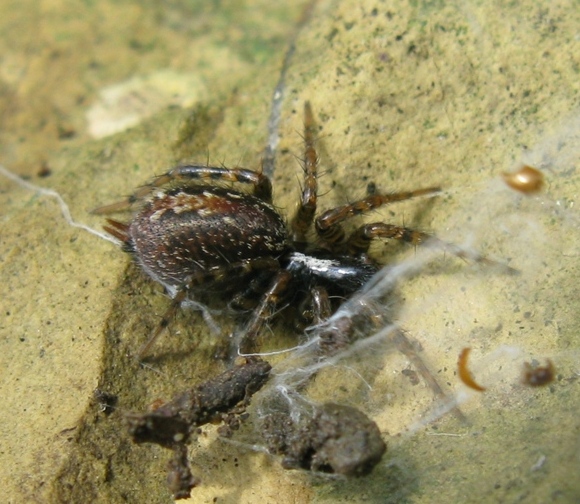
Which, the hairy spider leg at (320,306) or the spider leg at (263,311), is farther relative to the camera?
the hairy spider leg at (320,306)

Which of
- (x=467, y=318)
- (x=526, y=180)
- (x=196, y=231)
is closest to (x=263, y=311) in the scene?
(x=196, y=231)

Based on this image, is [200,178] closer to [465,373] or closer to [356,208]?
[356,208]

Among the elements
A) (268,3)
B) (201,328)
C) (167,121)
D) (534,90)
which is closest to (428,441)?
(201,328)

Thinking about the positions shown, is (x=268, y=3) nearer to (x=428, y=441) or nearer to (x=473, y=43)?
(x=473, y=43)

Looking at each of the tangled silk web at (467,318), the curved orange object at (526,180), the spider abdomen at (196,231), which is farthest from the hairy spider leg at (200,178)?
the curved orange object at (526,180)

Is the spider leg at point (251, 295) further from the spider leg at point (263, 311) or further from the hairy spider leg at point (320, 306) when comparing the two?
the hairy spider leg at point (320, 306)

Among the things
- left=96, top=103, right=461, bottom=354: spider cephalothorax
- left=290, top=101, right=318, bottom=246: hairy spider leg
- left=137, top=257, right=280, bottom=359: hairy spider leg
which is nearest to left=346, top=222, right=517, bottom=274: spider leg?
left=96, top=103, right=461, bottom=354: spider cephalothorax
